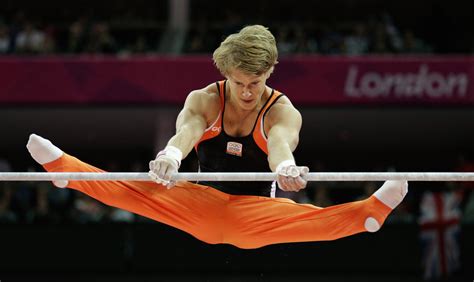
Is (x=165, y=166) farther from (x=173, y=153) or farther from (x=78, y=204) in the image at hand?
(x=78, y=204)

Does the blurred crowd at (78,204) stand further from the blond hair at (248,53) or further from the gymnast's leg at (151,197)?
the blond hair at (248,53)

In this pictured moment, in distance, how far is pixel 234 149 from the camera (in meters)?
4.56

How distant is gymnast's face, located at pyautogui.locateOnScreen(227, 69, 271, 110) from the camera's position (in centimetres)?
417

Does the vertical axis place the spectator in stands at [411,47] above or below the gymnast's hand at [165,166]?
above

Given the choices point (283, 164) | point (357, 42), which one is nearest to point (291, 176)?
point (283, 164)

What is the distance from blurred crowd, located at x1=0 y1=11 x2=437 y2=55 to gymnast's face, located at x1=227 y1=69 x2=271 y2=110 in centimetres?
617

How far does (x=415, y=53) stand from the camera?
10547 millimetres

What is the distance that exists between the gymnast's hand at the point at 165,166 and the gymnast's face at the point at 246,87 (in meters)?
0.56

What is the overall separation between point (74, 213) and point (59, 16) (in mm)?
5047

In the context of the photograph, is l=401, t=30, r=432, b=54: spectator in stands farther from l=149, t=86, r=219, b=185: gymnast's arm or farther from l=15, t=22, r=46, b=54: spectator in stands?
l=149, t=86, r=219, b=185: gymnast's arm

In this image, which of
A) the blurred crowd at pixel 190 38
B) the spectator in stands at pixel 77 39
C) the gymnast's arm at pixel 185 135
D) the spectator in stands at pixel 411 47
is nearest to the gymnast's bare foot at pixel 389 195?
the gymnast's arm at pixel 185 135

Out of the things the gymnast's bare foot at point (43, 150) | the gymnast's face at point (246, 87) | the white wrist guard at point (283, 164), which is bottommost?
the white wrist guard at point (283, 164)

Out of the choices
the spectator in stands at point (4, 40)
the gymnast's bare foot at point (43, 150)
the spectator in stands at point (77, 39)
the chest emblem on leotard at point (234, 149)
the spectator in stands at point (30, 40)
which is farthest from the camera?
the spectator in stands at point (77, 39)

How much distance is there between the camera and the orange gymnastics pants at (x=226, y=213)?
174 inches
